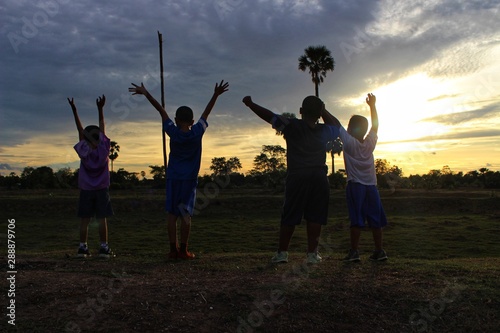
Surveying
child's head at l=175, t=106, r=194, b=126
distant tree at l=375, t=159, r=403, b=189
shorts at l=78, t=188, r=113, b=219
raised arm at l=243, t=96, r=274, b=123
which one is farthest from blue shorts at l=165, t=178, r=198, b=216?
distant tree at l=375, t=159, r=403, b=189

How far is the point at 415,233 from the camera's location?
586 inches

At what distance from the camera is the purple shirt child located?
A: 6090 mm

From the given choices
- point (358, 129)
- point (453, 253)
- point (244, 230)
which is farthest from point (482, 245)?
point (358, 129)

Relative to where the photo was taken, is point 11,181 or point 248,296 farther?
point 11,181

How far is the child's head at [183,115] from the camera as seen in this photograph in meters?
5.70

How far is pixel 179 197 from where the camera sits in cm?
562

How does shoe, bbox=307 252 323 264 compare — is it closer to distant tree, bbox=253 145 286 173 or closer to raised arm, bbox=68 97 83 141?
raised arm, bbox=68 97 83 141

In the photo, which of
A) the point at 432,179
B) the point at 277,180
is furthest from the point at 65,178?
the point at 432,179

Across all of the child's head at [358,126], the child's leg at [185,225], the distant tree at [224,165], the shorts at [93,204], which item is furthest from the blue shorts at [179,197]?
the distant tree at [224,165]

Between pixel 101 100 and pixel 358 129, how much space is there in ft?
11.8

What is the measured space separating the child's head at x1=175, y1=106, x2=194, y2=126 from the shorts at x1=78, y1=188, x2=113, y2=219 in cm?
160

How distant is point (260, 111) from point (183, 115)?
1278 mm

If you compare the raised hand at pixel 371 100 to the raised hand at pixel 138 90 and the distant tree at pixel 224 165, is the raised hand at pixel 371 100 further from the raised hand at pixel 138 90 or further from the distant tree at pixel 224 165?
the distant tree at pixel 224 165

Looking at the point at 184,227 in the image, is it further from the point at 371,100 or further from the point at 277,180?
the point at 277,180
